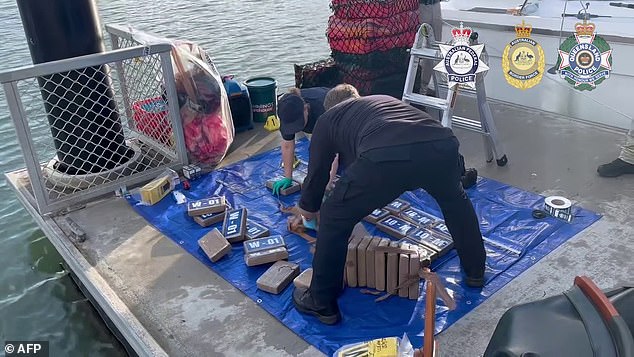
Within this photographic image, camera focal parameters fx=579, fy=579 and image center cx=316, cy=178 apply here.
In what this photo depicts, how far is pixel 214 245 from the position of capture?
3.88 meters

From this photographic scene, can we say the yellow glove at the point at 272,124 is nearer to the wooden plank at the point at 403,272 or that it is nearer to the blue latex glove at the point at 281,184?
the blue latex glove at the point at 281,184

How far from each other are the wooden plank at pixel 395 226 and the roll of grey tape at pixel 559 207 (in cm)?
101

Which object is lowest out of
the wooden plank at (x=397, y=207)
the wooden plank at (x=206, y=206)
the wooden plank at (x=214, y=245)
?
the wooden plank at (x=397, y=207)

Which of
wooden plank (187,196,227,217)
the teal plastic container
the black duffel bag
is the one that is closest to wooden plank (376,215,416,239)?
wooden plank (187,196,227,217)

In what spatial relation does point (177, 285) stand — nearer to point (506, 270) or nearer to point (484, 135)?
point (506, 270)

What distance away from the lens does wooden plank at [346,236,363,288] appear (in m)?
3.41

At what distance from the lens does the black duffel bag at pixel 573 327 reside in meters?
1.19

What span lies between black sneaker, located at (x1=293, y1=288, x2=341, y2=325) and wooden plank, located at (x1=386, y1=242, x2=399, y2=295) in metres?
0.37

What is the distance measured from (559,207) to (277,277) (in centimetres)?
207

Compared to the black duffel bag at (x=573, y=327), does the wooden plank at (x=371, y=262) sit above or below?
below

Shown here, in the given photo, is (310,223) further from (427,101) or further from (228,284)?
(427,101)

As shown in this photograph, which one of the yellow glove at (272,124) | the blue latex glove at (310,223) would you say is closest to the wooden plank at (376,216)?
the blue latex glove at (310,223)

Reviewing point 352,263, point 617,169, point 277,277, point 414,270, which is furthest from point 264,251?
point 617,169

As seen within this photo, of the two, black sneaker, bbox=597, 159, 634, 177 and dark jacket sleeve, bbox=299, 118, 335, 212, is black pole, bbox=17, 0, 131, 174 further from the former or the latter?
black sneaker, bbox=597, 159, 634, 177
